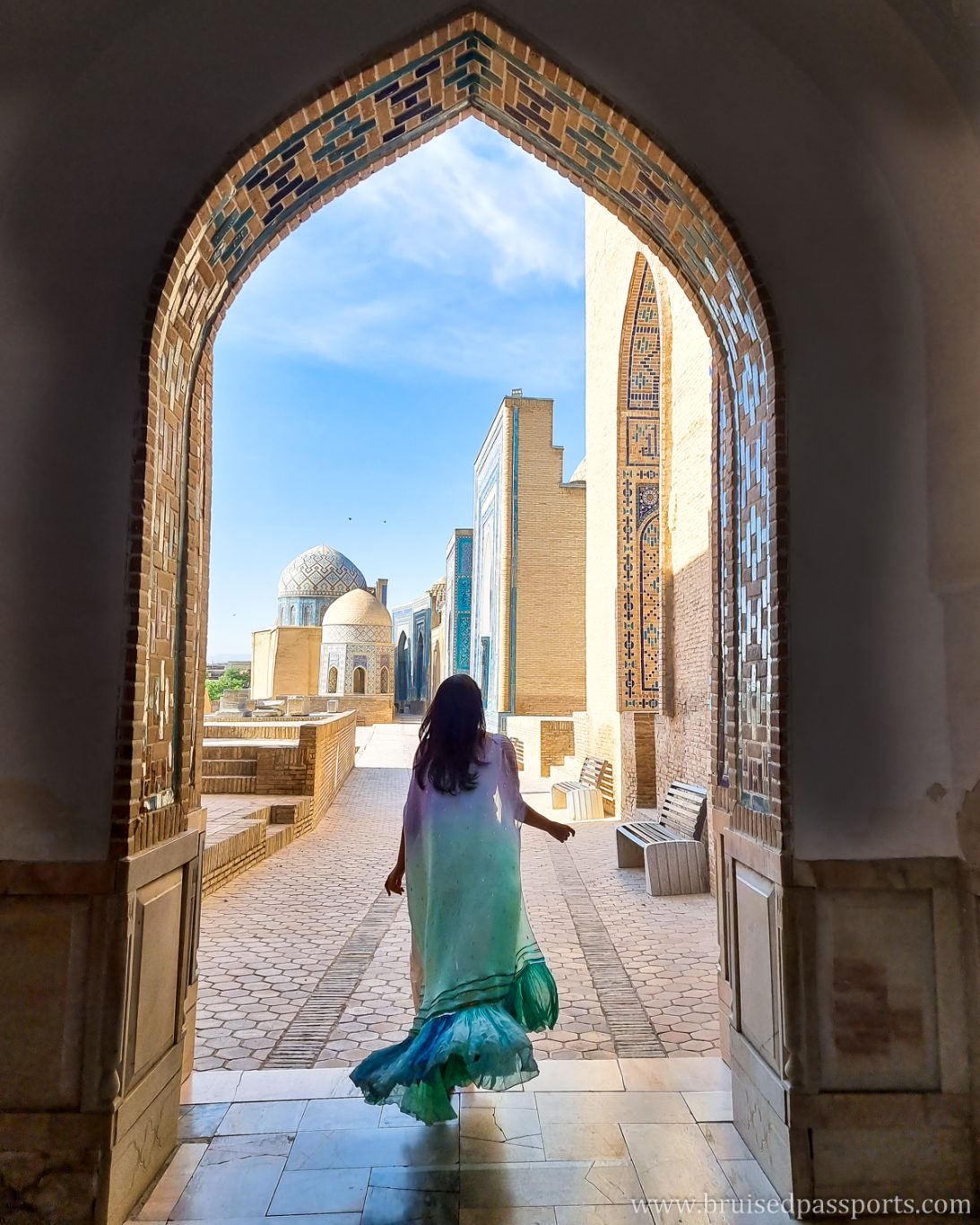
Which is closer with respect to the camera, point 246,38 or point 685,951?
point 246,38

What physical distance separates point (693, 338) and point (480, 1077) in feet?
20.5

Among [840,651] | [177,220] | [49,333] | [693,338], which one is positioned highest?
[693,338]

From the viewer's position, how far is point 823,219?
2564 millimetres

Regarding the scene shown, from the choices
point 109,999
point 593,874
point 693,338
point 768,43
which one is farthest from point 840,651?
point 693,338

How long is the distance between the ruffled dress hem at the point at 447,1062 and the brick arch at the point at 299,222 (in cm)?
97

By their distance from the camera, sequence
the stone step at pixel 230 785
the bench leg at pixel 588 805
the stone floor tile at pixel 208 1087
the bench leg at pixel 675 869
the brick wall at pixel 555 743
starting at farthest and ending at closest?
the brick wall at pixel 555 743, the bench leg at pixel 588 805, the stone step at pixel 230 785, the bench leg at pixel 675 869, the stone floor tile at pixel 208 1087

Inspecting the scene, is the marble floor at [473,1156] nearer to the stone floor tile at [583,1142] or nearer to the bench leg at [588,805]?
the stone floor tile at [583,1142]

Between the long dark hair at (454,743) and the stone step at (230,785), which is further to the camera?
the stone step at (230,785)

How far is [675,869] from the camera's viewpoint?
5.98 meters

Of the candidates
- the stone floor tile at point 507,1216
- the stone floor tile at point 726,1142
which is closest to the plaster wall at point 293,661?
the stone floor tile at point 726,1142

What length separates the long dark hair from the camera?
106 inches

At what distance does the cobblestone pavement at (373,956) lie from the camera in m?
3.47

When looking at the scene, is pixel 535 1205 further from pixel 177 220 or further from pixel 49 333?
pixel 177 220

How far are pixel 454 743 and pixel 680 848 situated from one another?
384 cm
